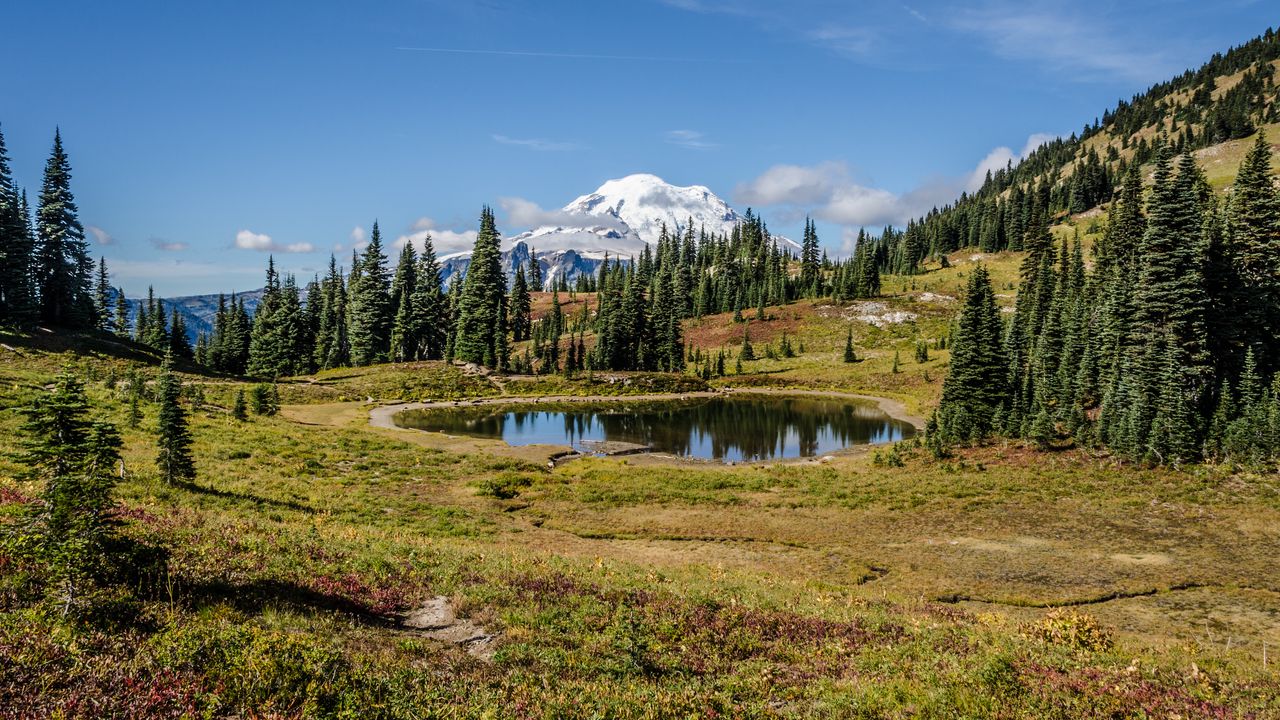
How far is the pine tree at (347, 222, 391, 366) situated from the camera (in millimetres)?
102000

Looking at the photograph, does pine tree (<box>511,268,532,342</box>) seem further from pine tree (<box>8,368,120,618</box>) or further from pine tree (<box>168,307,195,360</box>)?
pine tree (<box>8,368,120,618</box>)

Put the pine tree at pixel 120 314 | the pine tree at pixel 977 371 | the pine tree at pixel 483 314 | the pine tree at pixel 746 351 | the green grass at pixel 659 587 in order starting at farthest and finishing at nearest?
the pine tree at pixel 746 351
the pine tree at pixel 120 314
the pine tree at pixel 483 314
the pine tree at pixel 977 371
the green grass at pixel 659 587

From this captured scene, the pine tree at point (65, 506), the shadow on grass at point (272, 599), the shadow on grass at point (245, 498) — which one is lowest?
the shadow on grass at point (245, 498)

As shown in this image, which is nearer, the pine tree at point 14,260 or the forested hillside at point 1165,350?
the forested hillside at point 1165,350

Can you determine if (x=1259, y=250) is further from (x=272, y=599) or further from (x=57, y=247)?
(x=57, y=247)

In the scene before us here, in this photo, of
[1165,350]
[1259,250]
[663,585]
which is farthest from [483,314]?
[1259,250]

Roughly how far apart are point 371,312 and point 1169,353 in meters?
99.3

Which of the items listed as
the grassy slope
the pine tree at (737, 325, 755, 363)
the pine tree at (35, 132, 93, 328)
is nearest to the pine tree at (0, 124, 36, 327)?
the pine tree at (35, 132, 93, 328)

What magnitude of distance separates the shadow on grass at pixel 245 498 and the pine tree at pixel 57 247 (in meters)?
67.4

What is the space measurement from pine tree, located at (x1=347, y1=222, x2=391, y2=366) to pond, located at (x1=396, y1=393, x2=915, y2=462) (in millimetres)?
33139

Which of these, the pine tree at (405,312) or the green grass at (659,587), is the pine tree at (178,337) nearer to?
the pine tree at (405,312)

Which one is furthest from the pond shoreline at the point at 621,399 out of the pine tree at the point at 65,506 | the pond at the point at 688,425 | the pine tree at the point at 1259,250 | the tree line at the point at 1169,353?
the pine tree at the point at 65,506

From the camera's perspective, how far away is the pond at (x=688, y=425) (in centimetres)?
6049

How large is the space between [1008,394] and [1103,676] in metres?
52.7
